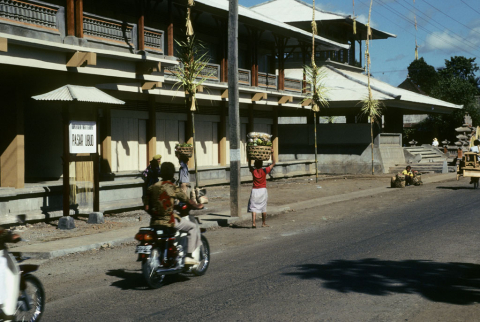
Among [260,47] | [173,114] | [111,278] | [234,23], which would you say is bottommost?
[111,278]

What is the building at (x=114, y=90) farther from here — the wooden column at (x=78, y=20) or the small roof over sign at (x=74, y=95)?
the small roof over sign at (x=74, y=95)

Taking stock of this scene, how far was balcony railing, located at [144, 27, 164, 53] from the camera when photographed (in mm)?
19266

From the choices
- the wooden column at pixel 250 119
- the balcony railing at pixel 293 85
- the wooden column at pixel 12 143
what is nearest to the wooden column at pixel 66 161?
the wooden column at pixel 12 143

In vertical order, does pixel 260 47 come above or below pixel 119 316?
above

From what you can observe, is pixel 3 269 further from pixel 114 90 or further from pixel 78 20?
pixel 114 90

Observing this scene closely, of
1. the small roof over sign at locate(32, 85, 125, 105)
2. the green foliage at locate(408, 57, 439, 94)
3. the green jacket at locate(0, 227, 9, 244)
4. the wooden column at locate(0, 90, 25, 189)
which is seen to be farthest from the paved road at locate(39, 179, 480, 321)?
the green foliage at locate(408, 57, 439, 94)

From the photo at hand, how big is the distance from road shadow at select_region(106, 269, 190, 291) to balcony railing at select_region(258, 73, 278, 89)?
2199 centimetres

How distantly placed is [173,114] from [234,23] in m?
Result: 10.4

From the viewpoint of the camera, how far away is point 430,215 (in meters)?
15.5

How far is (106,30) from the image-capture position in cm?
1739

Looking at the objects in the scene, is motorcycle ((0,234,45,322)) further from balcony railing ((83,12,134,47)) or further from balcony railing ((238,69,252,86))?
balcony railing ((238,69,252,86))

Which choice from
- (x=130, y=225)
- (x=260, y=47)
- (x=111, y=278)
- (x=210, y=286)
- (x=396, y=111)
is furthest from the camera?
(x=396, y=111)

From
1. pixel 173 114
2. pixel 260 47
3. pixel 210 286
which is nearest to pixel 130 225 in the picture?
pixel 210 286

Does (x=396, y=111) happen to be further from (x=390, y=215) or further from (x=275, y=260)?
(x=275, y=260)
